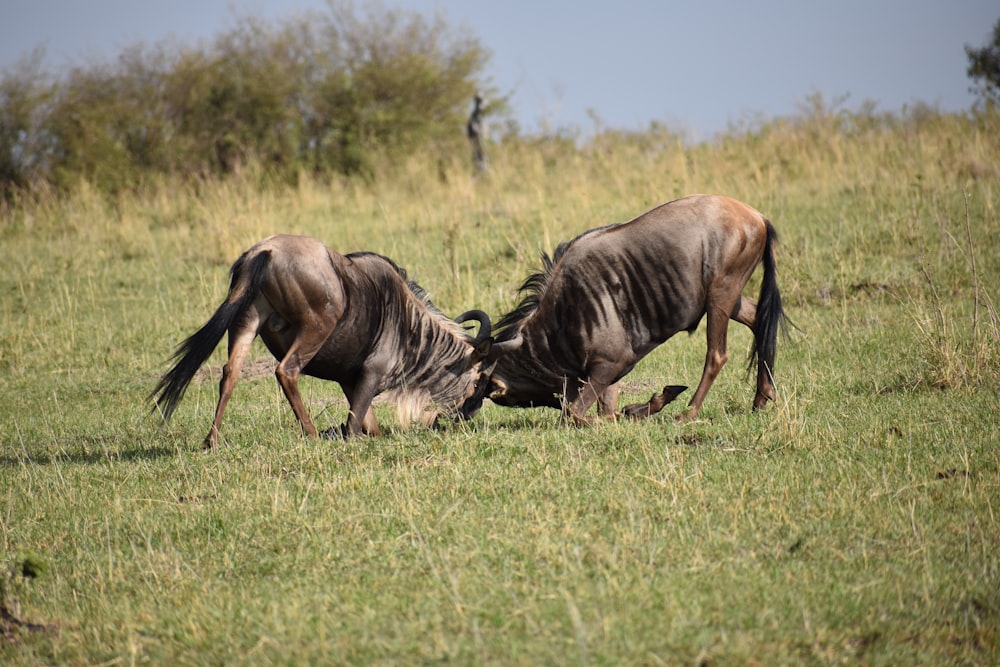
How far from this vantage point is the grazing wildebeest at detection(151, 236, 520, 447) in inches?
256

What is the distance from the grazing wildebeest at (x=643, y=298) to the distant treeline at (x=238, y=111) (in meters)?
14.4

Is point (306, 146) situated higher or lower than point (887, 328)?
higher

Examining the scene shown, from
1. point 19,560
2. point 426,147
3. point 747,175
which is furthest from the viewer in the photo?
point 426,147

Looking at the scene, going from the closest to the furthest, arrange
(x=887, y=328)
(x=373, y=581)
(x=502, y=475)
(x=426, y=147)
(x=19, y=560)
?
(x=373, y=581), (x=19, y=560), (x=502, y=475), (x=887, y=328), (x=426, y=147)

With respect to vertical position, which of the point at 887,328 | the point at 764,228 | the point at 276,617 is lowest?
the point at 887,328

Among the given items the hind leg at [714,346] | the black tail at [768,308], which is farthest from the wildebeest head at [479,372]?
the black tail at [768,308]

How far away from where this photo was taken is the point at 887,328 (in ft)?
29.6

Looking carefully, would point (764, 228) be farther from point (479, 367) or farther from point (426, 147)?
point (426, 147)

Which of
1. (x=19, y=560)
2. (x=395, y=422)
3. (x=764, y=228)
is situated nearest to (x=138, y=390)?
(x=395, y=422)

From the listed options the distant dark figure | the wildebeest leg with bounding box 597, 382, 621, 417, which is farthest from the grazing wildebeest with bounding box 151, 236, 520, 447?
the distant dark figure

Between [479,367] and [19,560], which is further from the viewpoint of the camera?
[479,367]

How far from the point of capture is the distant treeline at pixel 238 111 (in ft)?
68.3

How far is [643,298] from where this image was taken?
7.05 m

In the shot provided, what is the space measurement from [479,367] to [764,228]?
6.86ft
